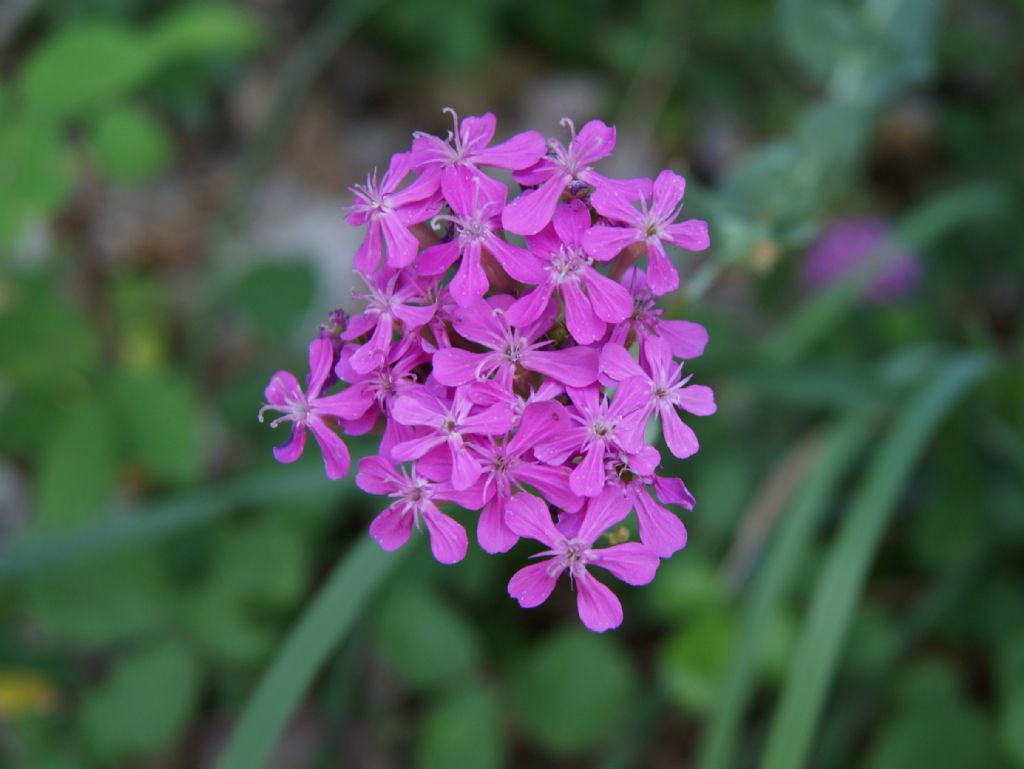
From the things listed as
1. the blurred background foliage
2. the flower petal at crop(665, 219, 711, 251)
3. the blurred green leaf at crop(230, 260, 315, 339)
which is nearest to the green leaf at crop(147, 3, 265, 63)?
the blurred background foliage

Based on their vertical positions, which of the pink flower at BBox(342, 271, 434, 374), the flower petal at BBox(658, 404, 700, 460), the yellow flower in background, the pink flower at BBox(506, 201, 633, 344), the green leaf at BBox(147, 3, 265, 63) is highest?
the green leaf at BBox(147, 3, 265, 63)

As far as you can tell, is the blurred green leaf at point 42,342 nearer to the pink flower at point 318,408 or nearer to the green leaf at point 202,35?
the green leaf at point 202,35

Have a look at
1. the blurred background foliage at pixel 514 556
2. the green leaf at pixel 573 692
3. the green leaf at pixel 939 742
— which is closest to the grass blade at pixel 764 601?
the blurred background foliage at pixel 514 556

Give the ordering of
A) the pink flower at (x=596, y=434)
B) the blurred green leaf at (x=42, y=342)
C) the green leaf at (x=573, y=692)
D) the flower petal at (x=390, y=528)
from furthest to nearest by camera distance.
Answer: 1. the blurred green leaf at (x=42, y=342)
2. the green leaf at (x=573, y=692)
3. the flower petal at (x=390, y=528)
4. the pink flower at (x=596, y=434)

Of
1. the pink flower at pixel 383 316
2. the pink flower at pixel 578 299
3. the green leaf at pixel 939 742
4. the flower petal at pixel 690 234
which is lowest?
the pink flower at pixel 383 316

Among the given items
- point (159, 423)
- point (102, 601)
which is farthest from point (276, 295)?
point (102, 601)

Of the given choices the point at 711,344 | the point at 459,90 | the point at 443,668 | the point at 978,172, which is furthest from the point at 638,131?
the point at 443,668

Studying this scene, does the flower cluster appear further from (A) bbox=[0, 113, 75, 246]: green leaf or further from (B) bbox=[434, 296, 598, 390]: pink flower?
(A) bbox=[0, 113, 75, 246]: green leaf

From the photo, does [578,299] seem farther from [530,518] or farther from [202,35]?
[202,35]
